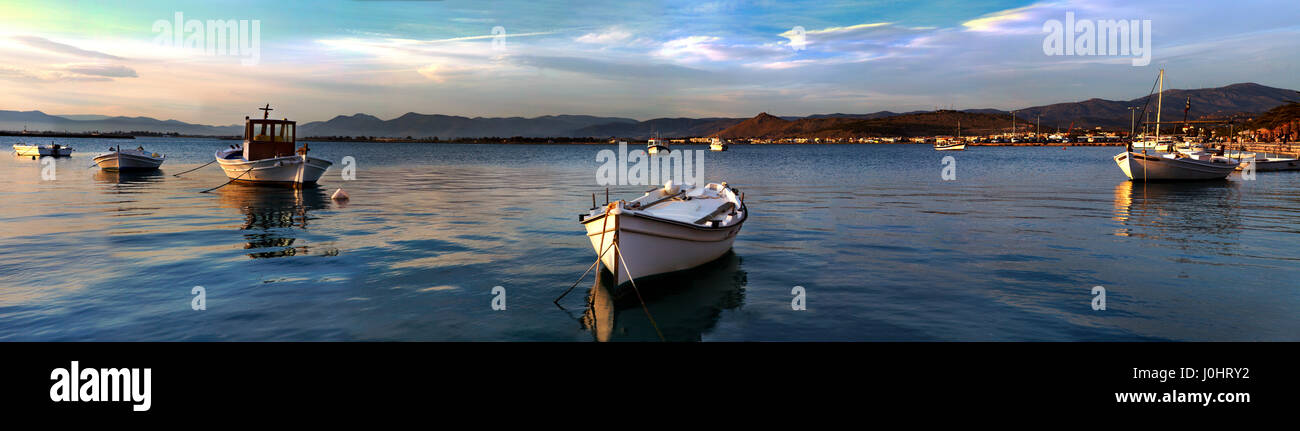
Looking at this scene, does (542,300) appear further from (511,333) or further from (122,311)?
(122,311)

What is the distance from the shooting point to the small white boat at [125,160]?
1832 inches

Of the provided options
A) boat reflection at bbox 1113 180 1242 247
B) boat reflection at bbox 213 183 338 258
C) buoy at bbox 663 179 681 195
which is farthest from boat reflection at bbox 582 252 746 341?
boat reflection at bbox 1113 180 1242 247

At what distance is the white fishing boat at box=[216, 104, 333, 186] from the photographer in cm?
3494

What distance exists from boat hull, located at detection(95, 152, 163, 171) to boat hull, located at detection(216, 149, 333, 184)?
1755cm

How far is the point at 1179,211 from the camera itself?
84.3ft

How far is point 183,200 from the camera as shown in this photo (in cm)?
2850

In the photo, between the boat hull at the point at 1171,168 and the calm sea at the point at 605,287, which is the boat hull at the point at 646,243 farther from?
the boat hull at the point at 1171,168

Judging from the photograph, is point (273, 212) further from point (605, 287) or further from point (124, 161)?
point (124, 161)

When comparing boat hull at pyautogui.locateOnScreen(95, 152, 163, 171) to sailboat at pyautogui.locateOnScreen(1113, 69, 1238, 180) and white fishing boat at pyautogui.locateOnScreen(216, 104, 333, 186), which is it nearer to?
white fishing boat at pyautogui.locateOnScreen(216, 104, 333, 186)

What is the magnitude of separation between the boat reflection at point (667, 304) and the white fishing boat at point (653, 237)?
1.02ft

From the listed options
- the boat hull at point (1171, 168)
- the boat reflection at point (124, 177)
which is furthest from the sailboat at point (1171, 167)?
the boat reflection at point (124, 177)

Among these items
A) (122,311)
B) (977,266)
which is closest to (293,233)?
(122,311)

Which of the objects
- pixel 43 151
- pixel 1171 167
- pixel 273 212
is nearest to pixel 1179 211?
pixel 1171 167
